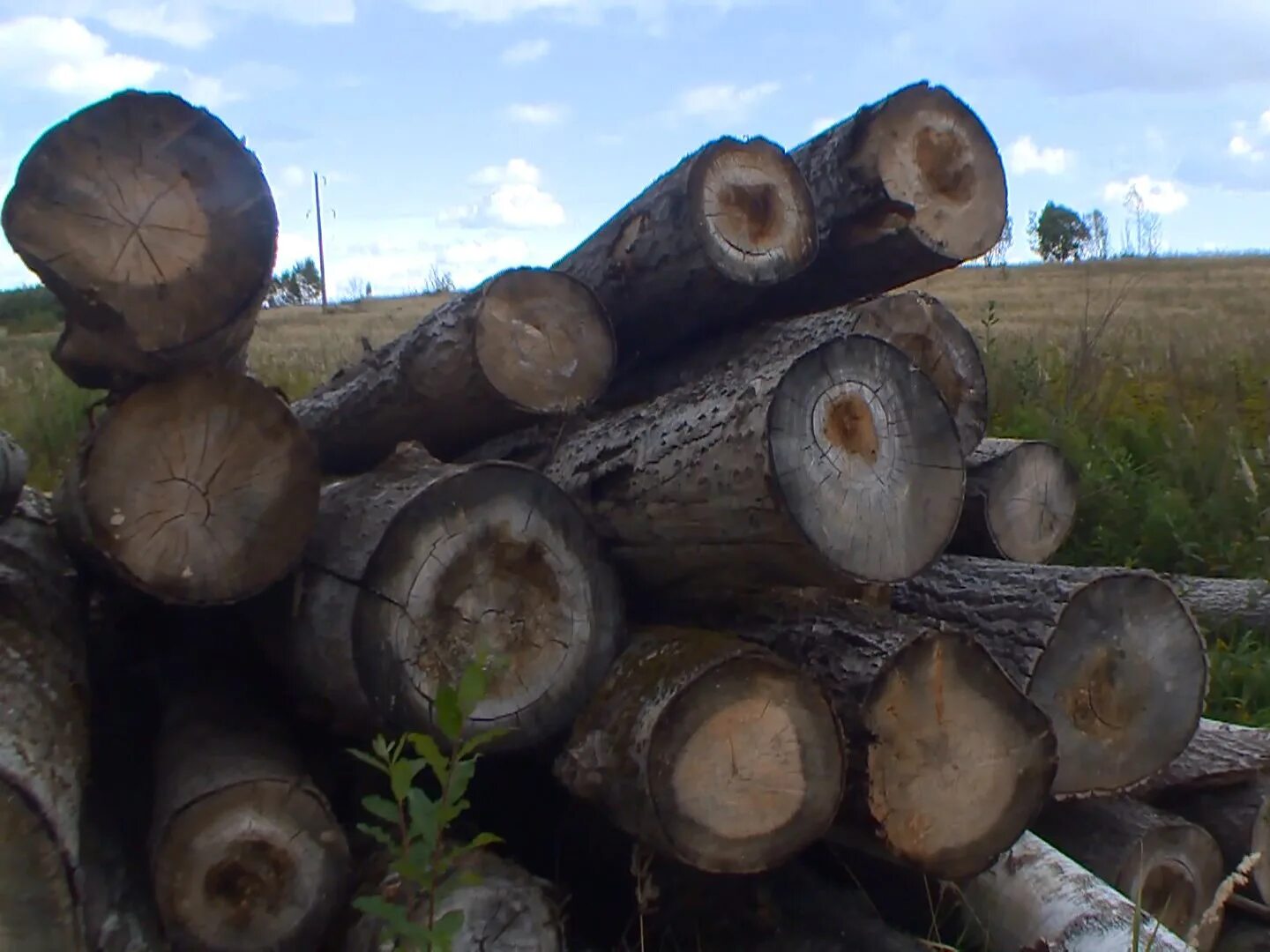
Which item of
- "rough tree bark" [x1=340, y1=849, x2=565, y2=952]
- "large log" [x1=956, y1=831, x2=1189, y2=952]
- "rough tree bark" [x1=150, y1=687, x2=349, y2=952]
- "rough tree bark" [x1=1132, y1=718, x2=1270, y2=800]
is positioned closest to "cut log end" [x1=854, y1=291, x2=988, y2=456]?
"rough tree bark" [x1=1132, y1=718, x2=1270, y2=800]

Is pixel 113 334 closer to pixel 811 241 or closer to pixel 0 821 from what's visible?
pixel 0 821

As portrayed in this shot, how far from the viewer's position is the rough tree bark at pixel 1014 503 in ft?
13.9

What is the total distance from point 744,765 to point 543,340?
1.36 m

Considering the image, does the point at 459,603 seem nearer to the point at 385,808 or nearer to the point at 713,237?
the point at 385,808

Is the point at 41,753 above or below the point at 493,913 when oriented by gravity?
above

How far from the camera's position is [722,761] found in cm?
240

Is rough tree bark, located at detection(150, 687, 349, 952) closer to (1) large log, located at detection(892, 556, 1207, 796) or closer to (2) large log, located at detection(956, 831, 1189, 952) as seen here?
(2) large log, located at detection(956, 831, 1189, 952)

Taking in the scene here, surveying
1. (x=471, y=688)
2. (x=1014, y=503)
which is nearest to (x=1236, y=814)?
(x=1014, y=503)

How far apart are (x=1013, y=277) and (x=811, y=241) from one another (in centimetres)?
3182

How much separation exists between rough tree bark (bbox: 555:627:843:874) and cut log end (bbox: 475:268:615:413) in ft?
3.34

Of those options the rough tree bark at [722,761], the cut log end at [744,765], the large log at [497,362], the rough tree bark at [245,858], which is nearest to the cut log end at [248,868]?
the rough tree bark at [245,858]

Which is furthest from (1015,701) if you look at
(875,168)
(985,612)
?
(875,168)

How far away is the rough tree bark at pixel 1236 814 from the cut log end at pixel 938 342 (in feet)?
3.63

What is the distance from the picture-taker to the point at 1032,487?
4.34 metres
